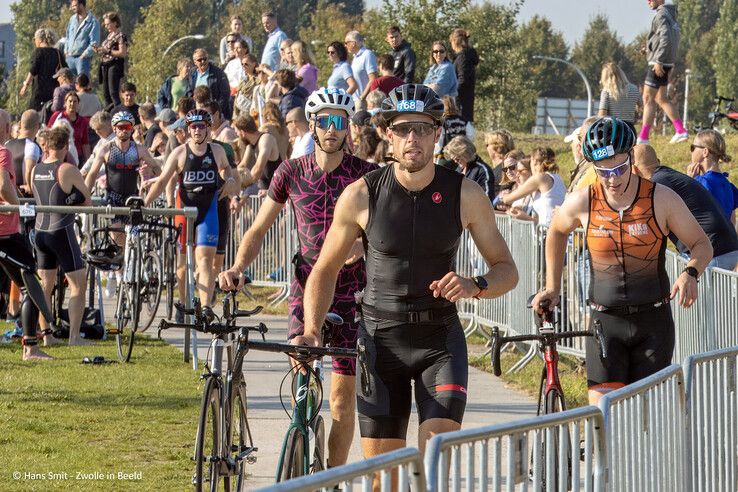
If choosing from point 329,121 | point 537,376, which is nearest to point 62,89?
point 537,376

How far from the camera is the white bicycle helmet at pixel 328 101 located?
7641mm

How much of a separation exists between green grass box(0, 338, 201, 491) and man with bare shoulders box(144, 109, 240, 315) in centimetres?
113

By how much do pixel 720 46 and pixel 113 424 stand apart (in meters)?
102

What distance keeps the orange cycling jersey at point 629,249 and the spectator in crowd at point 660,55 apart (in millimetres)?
10389

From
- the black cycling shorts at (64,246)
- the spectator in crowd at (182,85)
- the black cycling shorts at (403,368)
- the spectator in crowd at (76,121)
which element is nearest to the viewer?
the black cycling shorts at (403,368)

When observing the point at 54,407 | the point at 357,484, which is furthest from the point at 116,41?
the point at 357,484

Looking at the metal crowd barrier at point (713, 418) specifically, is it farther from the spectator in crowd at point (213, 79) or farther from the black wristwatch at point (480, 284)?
the spectator in crowd at point (213, 79)

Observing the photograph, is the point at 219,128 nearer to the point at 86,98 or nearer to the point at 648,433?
the point at 86,98

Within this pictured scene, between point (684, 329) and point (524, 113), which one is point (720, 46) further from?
point (684, 329)

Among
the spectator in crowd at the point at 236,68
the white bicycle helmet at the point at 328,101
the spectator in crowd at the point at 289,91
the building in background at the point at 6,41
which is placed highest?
the building in background at the point at 6,41

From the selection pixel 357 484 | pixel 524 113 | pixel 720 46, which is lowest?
pixel 357 484

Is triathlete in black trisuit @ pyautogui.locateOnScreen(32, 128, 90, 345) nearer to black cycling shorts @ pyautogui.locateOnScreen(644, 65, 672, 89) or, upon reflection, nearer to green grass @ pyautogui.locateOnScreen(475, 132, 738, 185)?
black cycling shorts @ pyautogui.locateOnScreen(644, 65, 672, 89)

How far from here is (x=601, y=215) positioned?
7453mm

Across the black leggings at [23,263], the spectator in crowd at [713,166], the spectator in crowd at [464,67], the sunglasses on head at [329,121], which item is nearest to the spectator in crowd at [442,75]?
the spectator in crowd at [464,67]
